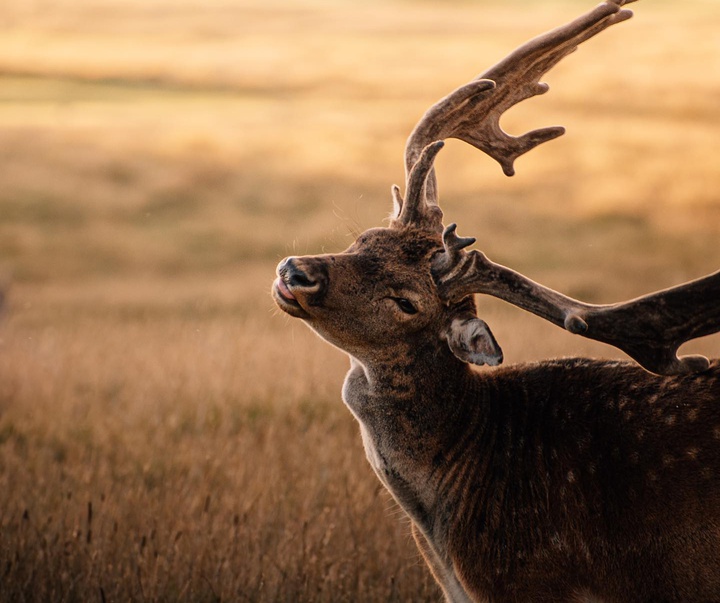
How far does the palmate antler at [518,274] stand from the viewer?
3.99 m

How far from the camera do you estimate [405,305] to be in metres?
4.50

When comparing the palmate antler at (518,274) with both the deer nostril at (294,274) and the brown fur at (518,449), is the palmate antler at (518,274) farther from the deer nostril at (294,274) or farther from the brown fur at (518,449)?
the deer nostril at (294,274)

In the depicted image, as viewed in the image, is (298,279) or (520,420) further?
(520,420)

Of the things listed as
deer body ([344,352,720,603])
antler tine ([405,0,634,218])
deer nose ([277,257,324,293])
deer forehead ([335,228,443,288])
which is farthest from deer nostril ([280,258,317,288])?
antler tine ([405,0,634,218])

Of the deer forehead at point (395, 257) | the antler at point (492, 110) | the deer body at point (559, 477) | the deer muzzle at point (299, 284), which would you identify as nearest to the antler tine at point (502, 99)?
the antler at point (492, 110)

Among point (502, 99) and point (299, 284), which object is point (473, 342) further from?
point (502, 99)

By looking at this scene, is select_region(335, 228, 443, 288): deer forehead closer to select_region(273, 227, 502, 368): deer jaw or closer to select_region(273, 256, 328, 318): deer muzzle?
select_region(273, 227, 502, 368): deer jaw

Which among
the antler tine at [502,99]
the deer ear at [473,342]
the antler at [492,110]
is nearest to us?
the deer ear at [473,342]

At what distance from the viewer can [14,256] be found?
31750mm

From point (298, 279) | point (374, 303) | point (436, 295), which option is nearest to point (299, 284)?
point (298, 279)

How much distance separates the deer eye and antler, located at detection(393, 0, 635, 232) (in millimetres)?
457

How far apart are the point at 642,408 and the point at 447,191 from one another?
3209 cm

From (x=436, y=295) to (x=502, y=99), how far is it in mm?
1543

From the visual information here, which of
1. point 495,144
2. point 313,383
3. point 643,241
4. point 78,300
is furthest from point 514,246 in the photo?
point 495,144
